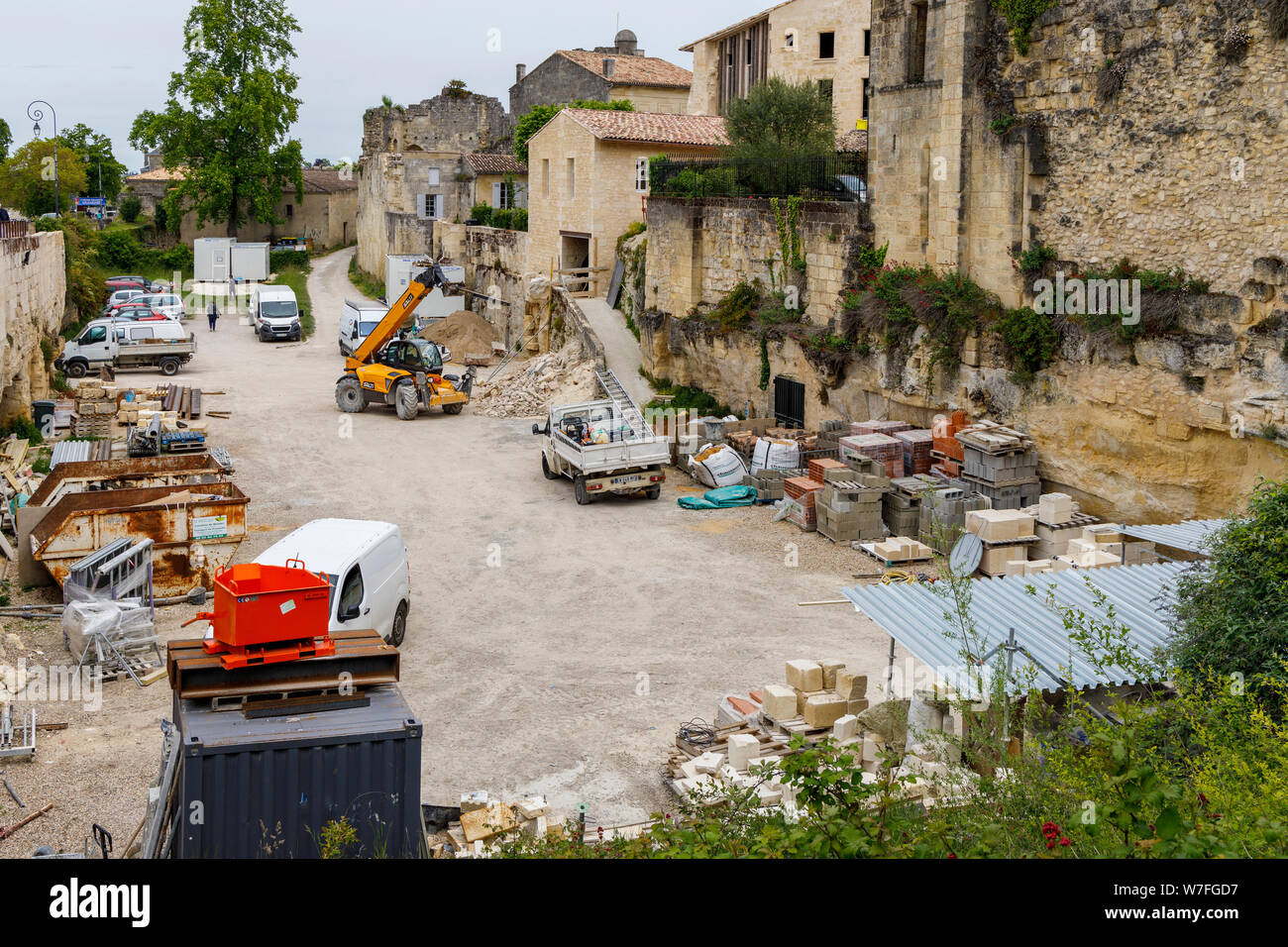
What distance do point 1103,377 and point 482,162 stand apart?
119 ft

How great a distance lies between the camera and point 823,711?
10.8 m

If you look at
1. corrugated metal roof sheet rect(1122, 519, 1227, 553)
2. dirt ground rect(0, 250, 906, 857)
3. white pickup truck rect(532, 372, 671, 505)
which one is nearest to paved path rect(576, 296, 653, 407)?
dirt ground rect(0, 250, 906, 857)

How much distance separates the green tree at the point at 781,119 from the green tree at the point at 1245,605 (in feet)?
70.3

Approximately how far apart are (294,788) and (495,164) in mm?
44036

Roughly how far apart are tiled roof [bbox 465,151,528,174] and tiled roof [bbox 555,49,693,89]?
16.0ft

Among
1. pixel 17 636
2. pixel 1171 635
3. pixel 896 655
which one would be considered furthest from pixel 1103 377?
pixel 17 636

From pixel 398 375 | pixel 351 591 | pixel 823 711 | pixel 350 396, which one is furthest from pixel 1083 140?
pixel 350 396

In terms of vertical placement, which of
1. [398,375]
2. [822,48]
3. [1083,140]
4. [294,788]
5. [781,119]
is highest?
[822,48]

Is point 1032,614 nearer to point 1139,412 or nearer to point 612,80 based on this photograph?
point 1139,412

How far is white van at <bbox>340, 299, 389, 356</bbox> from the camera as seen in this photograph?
115ft

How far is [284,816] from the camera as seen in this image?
774 cm

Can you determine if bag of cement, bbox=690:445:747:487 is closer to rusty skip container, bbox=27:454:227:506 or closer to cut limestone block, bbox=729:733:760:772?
rusty skip container, bbox=27:454:227:506

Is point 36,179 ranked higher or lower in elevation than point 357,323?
higher

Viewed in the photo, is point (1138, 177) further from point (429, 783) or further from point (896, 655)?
point (429, 783)
